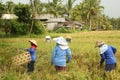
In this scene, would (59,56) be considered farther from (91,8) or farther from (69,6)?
(91,8)

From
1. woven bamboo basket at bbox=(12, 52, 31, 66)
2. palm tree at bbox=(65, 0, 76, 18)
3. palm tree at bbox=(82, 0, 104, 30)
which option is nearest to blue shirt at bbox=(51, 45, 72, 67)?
woven bamboo basket at bbox=(12, 52, 31, 66)

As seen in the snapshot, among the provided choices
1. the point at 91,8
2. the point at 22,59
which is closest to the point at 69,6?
the point at 91,8

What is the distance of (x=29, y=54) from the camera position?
814 cm

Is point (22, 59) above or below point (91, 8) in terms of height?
below

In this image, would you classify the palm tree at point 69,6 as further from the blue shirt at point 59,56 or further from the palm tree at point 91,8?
the blue shirt at point 59,56

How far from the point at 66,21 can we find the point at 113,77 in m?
43.4

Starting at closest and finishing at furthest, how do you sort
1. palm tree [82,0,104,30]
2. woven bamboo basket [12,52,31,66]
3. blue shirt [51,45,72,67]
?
blue shirt [51,45,72,67] < woven bamboo basket [12,52,31,66] < palm tree [82,0,104,30]

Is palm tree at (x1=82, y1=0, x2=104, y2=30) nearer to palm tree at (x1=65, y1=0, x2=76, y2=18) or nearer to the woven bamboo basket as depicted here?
palm tree at (x1=65, y1=0, x2=76, y2=18)

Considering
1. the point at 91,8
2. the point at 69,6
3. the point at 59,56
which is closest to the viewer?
the point at 59,56

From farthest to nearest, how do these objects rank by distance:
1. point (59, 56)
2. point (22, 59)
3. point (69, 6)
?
point (69, 6), point (22, 59), point (59, 56)

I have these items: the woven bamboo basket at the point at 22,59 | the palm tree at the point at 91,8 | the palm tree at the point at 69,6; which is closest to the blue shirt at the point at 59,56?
the woven bamboo basket at the point at 22,59

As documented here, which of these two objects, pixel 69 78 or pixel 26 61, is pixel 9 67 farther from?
pixel 69 78

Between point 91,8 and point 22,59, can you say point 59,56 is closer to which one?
point 22,59

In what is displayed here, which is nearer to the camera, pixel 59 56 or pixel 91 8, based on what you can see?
pixel 59 56
